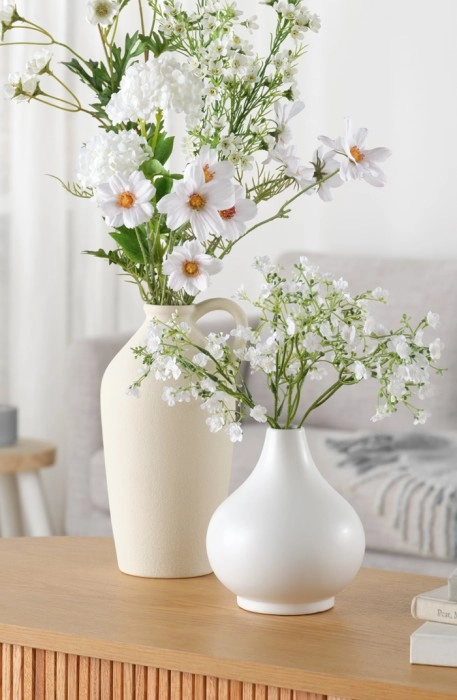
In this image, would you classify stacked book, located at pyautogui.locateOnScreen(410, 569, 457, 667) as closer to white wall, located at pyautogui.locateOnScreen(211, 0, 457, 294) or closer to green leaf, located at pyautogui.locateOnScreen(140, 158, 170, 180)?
green leaf, located at pyautogui.locateOnScreen(140, 158, 170, 180)

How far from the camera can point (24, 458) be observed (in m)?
2.67

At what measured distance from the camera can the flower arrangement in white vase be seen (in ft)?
3.74

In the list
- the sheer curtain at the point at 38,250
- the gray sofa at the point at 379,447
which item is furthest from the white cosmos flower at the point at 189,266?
the sheer curtain at the point at 38,250

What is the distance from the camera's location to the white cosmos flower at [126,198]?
1.16 m

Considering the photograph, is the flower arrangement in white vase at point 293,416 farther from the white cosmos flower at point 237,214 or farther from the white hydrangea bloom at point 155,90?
the white hydrangea bloom at point 155,90

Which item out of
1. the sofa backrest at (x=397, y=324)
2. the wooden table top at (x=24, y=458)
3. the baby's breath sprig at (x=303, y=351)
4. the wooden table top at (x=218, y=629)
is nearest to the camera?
the wooden table top at (x=218, y=629)

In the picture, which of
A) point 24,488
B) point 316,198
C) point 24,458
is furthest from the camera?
point 316,198

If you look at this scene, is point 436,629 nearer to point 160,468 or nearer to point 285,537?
point 285,537

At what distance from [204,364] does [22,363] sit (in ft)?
6.88

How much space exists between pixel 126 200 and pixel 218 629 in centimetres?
42

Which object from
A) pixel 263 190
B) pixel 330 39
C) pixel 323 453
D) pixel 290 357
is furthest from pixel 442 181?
pixel 290 357

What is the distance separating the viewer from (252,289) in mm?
3506

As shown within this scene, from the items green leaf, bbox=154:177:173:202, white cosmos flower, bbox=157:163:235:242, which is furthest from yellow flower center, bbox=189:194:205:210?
green leaf, bbox=154:177:173:202

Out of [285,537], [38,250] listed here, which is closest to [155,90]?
[285,537]
